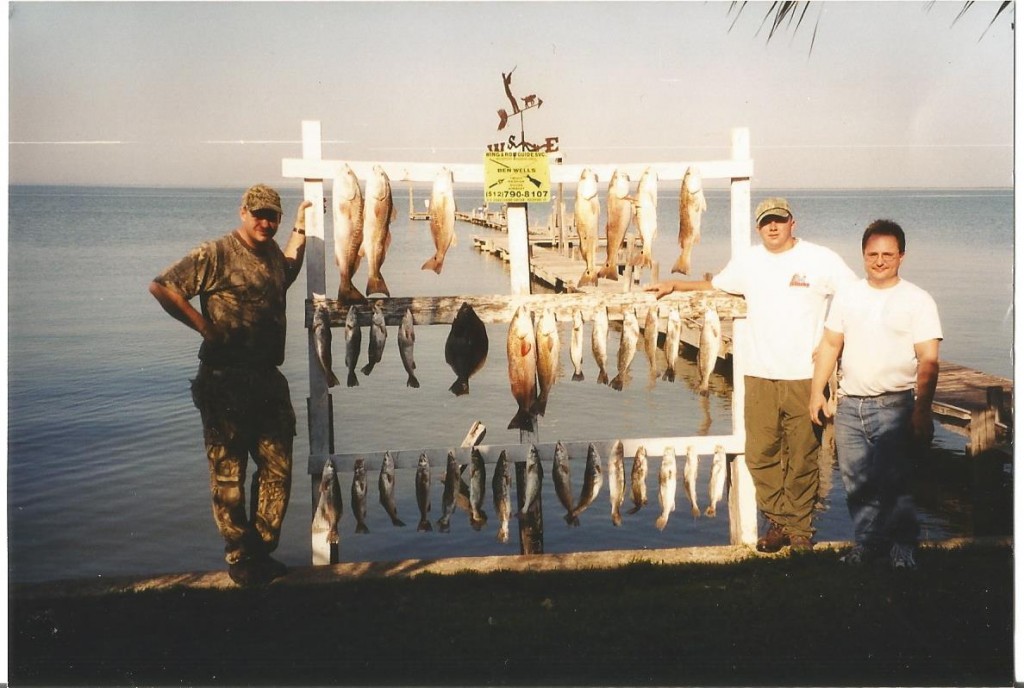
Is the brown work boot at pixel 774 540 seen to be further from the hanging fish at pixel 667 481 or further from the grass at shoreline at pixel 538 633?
the hanging fish at pixel 667 481

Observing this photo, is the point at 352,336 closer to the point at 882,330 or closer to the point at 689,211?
the point at 689,211

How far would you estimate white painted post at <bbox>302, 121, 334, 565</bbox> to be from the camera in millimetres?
4930

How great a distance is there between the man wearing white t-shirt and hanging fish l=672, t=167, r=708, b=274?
2.76ft

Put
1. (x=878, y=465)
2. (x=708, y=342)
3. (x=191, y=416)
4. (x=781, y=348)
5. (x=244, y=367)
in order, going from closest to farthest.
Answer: (x=244, y=367) → (x=878, y=465) → (x=781, y=348) → (x=708, y=342) → (x=191, y=416)

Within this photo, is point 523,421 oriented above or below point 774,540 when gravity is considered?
above

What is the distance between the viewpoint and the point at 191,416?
1284cm

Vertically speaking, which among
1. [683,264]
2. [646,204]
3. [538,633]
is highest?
[646,204]

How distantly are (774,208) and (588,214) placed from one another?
986 mm

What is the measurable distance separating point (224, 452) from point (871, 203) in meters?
5.39

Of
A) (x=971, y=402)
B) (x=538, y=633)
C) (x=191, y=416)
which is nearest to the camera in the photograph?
(x=538, y=633)

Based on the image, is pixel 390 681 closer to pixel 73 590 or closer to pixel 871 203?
pixel 73 590

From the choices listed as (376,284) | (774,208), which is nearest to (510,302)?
(376,284)

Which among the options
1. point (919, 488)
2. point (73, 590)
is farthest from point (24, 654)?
point (919, 488)

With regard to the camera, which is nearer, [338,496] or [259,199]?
[259,199]
